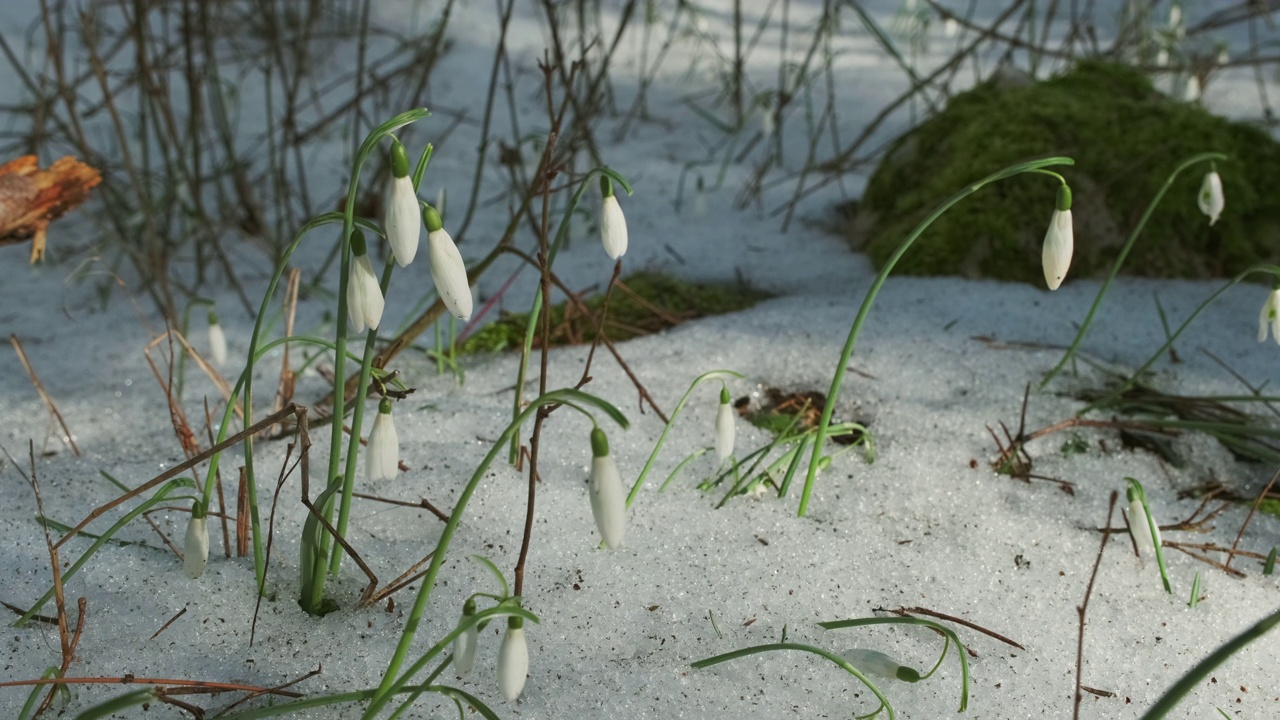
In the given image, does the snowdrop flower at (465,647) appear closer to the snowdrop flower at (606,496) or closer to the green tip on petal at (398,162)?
the snowdrop flower at (606,496)

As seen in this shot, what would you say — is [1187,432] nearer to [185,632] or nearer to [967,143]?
[967,143]

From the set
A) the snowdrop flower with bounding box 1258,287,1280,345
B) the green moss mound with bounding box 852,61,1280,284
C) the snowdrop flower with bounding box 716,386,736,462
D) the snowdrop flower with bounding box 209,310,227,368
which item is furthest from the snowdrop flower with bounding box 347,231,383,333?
the green moss mound with bounding box 852,61,1280,284

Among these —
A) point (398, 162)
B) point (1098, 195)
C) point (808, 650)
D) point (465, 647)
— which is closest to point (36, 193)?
point (398, 162)

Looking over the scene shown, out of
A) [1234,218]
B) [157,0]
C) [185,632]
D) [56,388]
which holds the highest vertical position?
[157,0]

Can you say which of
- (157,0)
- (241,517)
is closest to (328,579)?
(241,517)

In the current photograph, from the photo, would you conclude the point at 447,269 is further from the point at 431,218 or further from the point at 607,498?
the point at 607,498

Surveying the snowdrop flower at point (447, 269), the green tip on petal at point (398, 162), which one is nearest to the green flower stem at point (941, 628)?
the snowdrop flower at point (447, 269)
